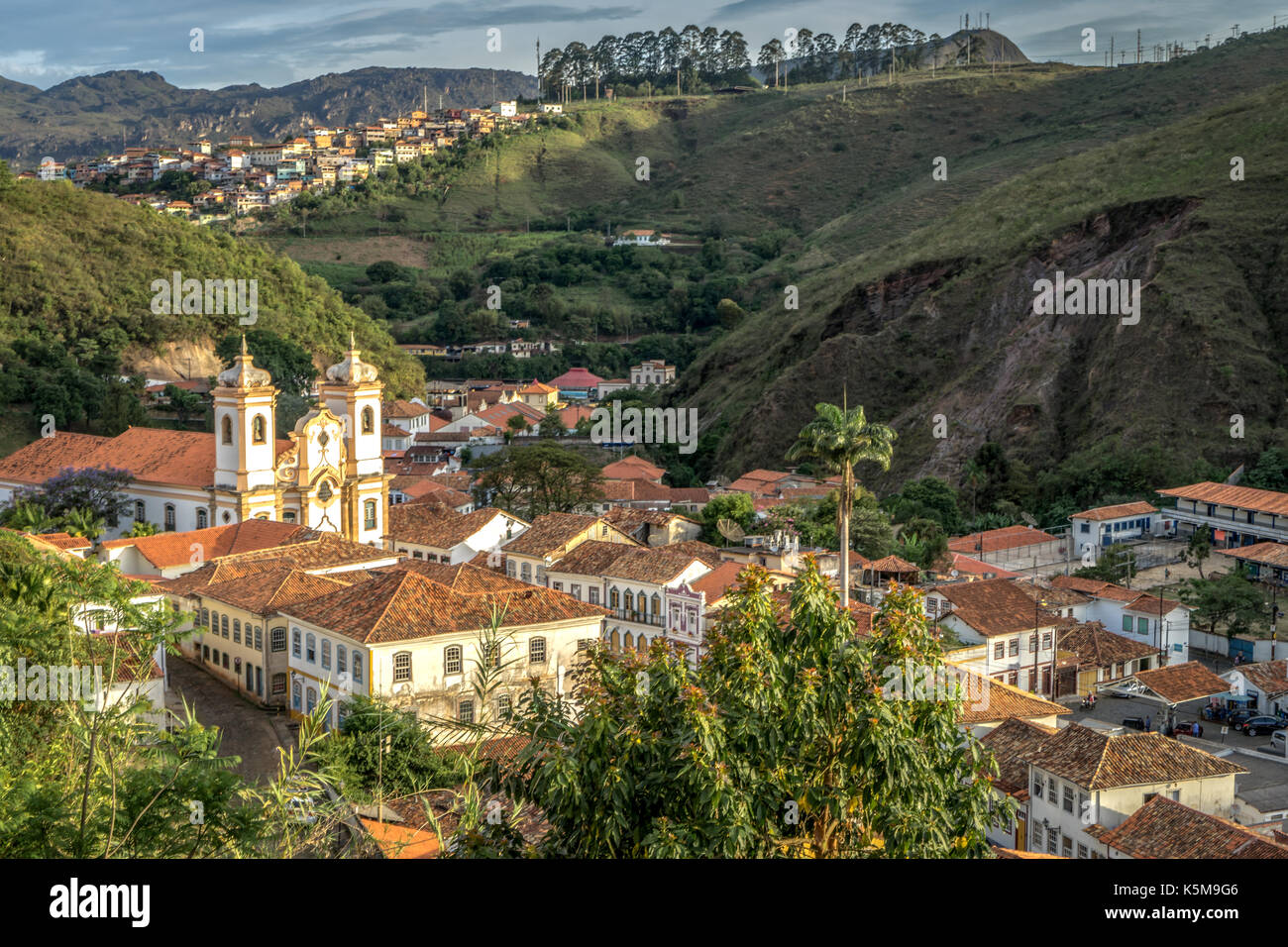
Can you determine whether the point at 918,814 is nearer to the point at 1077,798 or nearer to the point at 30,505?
the point at 1077,798

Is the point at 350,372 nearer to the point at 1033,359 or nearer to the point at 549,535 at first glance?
the point at 549,535

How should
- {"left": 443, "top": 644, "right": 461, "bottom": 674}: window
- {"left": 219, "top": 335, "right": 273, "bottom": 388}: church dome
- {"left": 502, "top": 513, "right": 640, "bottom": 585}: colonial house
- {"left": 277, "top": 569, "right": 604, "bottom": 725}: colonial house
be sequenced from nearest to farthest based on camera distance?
{"left": 277, "top": 569, "right": 604, "bottom": 725}: colonial house < {"left": 443, "top": 644, "right": 461, "bottom": 674}: window < {"left": 502, "top": 513, "right": 640, "bottom": 585}: colonial house < {"left": 219, "top": 335, "right": 273, "bottom": 388}: church dome

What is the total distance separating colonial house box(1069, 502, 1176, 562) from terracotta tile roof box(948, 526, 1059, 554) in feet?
4.64

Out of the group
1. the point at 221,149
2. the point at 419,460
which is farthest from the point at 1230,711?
the point at 221,149

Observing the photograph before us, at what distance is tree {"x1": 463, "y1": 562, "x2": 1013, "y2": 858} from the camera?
25.9 feet

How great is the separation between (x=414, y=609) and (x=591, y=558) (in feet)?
35.1

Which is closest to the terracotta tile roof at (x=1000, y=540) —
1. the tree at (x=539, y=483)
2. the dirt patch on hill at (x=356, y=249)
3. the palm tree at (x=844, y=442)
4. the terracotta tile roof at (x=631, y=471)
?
the tree at (x=539, y=483)

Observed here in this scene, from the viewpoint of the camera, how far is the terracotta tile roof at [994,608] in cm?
3378

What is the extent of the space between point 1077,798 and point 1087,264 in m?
56.4

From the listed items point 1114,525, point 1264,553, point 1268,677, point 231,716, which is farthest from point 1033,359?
point 231,716

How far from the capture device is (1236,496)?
48.8 metres

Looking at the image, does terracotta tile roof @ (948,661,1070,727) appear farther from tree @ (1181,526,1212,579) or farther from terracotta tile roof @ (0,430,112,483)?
terracotta tile roof @ (0,430,112,483)

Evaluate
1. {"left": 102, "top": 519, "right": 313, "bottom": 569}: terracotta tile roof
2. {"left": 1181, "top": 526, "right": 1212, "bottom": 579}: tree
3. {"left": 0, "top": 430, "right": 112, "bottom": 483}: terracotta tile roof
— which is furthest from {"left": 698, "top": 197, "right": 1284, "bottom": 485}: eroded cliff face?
{"left": 0, "top": 430, "right": 112, "bottom": 483}: terracotta tile roof

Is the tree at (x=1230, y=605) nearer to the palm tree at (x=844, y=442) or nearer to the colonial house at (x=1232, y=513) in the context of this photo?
the colonial house at (x=1232, y=513)
